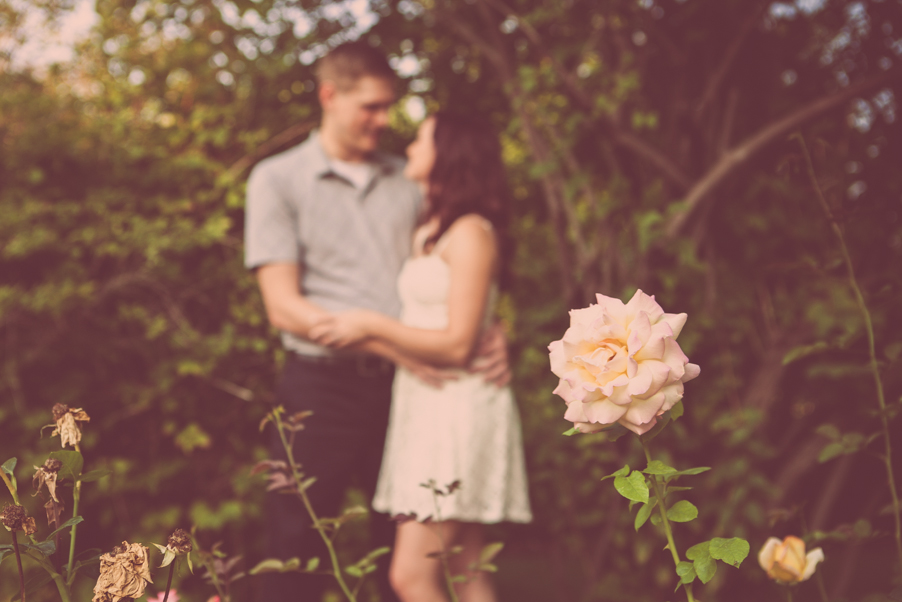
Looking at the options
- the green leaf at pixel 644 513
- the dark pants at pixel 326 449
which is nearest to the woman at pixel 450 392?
the dark pants at pixel 326 449

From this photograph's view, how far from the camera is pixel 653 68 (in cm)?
260

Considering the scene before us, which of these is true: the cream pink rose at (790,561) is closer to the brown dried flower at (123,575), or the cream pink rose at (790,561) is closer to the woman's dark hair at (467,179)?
the brown dried flower at (123,575)

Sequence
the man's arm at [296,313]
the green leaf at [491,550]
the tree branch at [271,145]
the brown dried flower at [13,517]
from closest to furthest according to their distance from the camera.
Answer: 1. the brown dried flower at [13,517]
2. the green leaf at [491,550]
3. the man's arm at [296,313]
4. the tree branch at [271,145]

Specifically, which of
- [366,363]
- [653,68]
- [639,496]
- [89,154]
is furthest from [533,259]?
[639,496]

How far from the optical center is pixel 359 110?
237 centimetres

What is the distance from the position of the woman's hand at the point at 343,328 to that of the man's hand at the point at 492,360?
1.12 feet

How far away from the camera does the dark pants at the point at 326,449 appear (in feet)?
6.94

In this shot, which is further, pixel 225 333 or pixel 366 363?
pixel 225 333

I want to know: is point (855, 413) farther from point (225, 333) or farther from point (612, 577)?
point (225, 333)

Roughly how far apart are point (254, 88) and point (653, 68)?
1.56 metres

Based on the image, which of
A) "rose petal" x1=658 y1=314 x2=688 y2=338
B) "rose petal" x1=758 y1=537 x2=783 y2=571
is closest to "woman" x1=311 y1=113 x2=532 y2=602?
"rose petal" x1=758 y1=537 x2=783 y2=571

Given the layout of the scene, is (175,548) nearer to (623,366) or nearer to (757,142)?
(623,366)

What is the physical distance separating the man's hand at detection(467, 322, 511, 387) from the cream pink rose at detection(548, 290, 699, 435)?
4.48 ft

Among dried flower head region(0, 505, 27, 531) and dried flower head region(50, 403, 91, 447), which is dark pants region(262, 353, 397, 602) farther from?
dried flower head region(0, 505, 27, 531)
